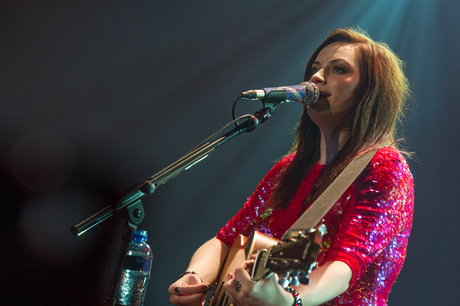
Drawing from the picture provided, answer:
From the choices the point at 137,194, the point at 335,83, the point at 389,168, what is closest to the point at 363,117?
the point at 335,83

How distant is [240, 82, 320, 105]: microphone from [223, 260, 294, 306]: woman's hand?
0.67 meters

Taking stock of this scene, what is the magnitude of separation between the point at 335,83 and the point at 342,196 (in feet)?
1.93

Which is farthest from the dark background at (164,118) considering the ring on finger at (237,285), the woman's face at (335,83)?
the ring on finger at (237,285)

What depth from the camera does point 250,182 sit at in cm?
345

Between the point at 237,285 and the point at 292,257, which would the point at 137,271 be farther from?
the point at 292,257

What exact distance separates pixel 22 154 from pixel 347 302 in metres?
2.21

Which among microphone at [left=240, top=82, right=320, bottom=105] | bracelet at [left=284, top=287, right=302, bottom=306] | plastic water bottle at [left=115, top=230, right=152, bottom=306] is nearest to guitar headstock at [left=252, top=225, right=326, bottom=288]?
bracelet at [left=284, top=287, right=302, bottom=306]

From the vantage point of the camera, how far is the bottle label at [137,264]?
8.47 ft

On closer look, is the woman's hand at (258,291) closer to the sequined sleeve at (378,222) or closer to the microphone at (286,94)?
the sequined sleeve at (378,222)

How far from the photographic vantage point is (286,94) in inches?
70.4

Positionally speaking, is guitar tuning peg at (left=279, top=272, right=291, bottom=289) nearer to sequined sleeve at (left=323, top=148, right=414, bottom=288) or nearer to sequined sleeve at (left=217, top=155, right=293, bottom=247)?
sequined sleeve at (left=323, top=148, right=414, bottom=288)

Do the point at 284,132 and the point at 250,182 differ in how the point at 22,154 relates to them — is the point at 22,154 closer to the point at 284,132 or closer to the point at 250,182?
the point at 250,182

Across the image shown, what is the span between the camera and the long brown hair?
6.33 feet

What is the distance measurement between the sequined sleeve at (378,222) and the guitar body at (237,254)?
23 cm
